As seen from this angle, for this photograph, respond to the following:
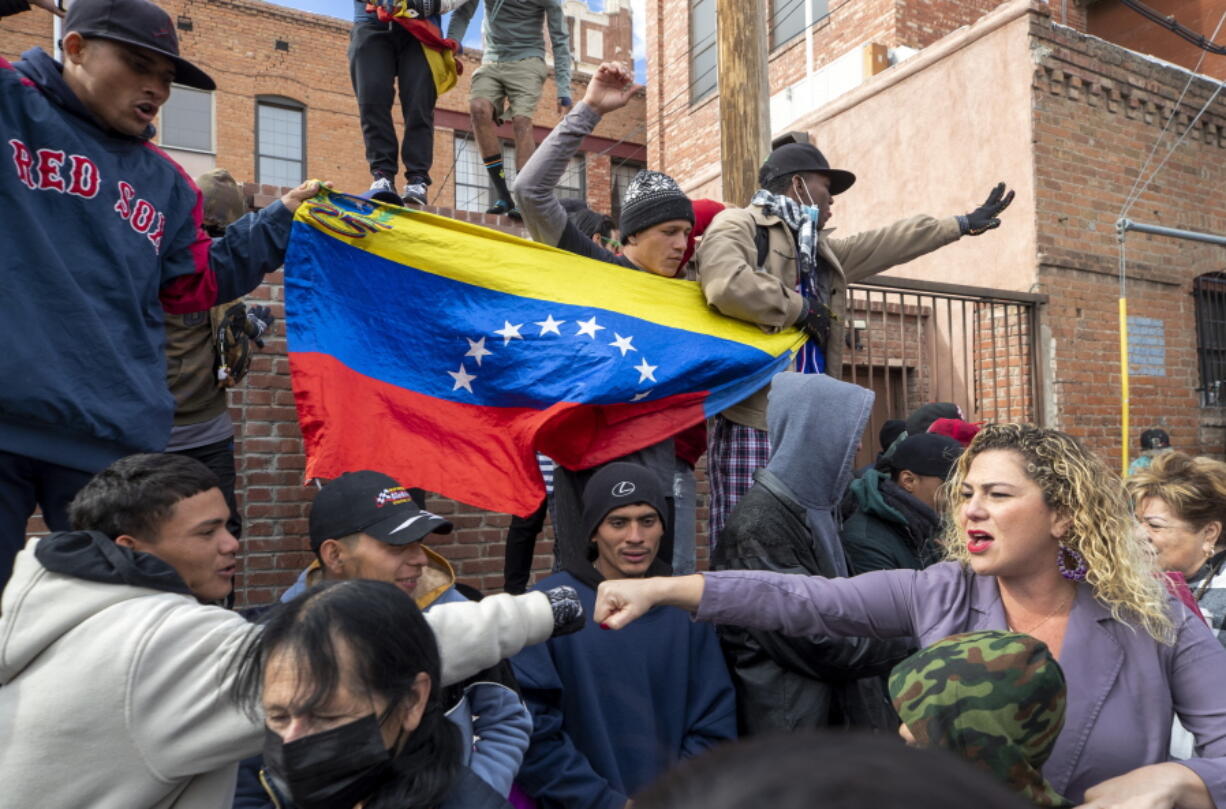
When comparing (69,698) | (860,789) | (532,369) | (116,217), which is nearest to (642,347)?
(532,369)

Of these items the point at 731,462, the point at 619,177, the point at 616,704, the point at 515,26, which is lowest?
the point at 616,704

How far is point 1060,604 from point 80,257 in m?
2.57

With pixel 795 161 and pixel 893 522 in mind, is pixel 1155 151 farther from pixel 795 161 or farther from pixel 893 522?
pixel 893 522

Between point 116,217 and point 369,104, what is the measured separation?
277 centimetres

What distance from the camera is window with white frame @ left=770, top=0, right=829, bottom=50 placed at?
43.4 feet

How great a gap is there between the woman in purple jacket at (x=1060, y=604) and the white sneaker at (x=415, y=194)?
348 centimetres

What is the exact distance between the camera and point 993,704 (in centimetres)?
148

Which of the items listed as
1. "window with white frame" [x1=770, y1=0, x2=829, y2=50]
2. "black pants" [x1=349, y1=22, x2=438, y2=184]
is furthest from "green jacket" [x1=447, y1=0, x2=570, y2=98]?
"window with white frame" [x1=770, y1=0, x2=829, y2=50]

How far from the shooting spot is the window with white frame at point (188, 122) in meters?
16.5

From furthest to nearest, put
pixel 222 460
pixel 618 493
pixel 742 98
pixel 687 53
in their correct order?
pixel 687 53 < pixel 742 98 < pixel 222 460 < pixel 618 493

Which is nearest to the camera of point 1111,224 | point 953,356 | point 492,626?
point 492,626

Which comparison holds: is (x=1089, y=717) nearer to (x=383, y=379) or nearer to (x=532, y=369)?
(x=532, y=369)

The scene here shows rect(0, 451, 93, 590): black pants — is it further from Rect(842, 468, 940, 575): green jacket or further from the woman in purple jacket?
Rect(842, 468, 940, 575): green jacket

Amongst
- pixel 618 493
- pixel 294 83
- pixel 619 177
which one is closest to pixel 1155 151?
pixel 618 493
